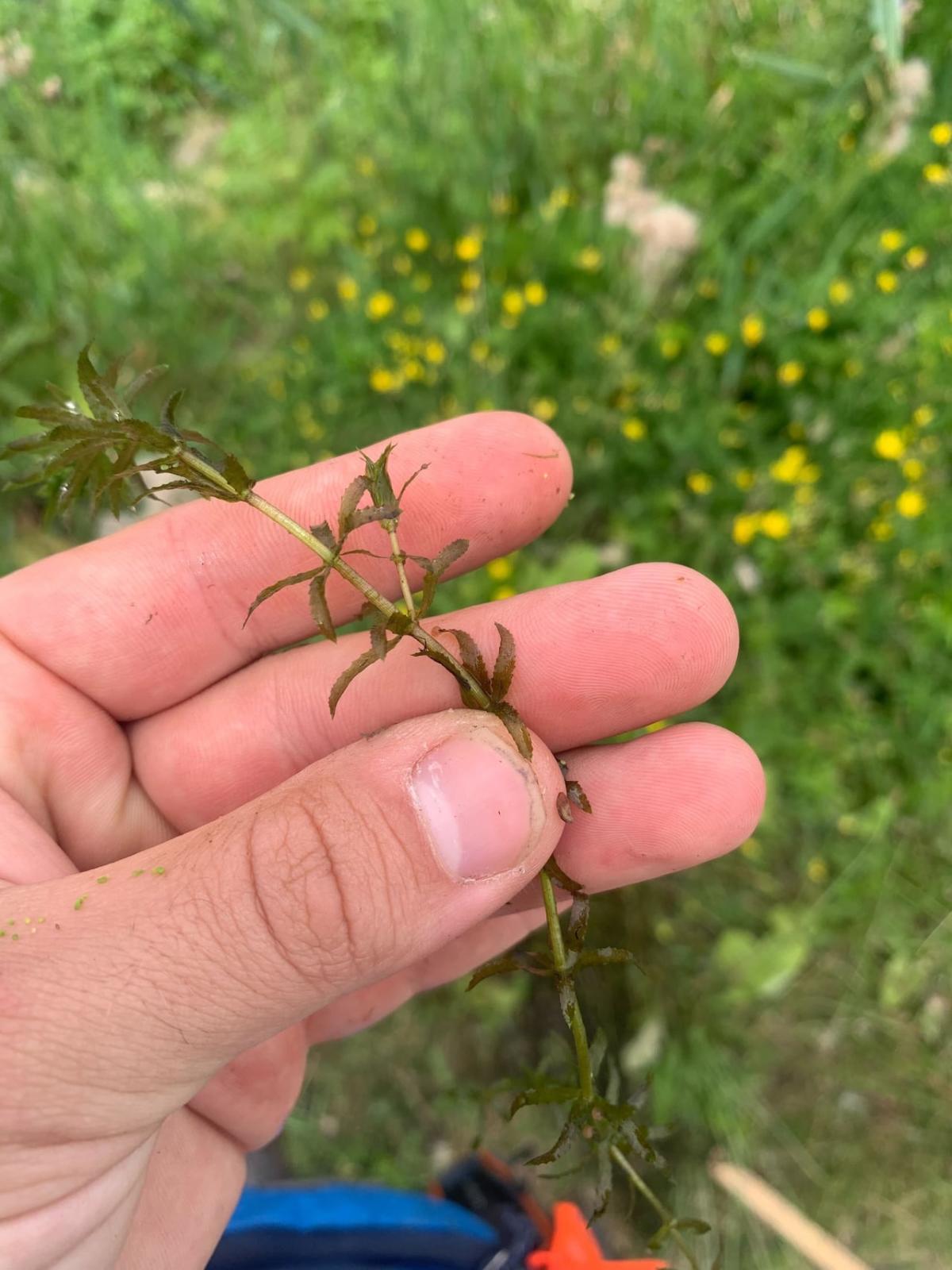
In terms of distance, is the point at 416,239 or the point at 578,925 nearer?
the point at 578,925

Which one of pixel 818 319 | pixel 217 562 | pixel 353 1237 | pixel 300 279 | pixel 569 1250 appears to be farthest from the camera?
pixel 300 279

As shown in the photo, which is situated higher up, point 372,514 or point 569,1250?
point 372,514

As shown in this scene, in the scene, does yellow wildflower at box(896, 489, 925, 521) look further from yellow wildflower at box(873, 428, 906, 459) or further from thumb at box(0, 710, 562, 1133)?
thumb at box(0, 710, 562, 1133)

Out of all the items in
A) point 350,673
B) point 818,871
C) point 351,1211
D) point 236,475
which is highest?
point 236,475

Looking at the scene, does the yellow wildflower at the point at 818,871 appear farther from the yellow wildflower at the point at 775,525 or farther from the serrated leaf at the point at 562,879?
the serrated leaf at the point at 562,879

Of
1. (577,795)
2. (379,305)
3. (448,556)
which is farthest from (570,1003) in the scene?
(379,305)

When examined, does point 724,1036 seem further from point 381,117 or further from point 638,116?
point 381,117

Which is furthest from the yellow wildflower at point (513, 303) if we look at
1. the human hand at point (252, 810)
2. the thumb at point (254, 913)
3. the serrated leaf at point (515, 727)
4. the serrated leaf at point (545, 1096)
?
the serrated leaf at point (545, 1096)

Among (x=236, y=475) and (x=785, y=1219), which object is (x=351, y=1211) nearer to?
(x=785, y=1219)
